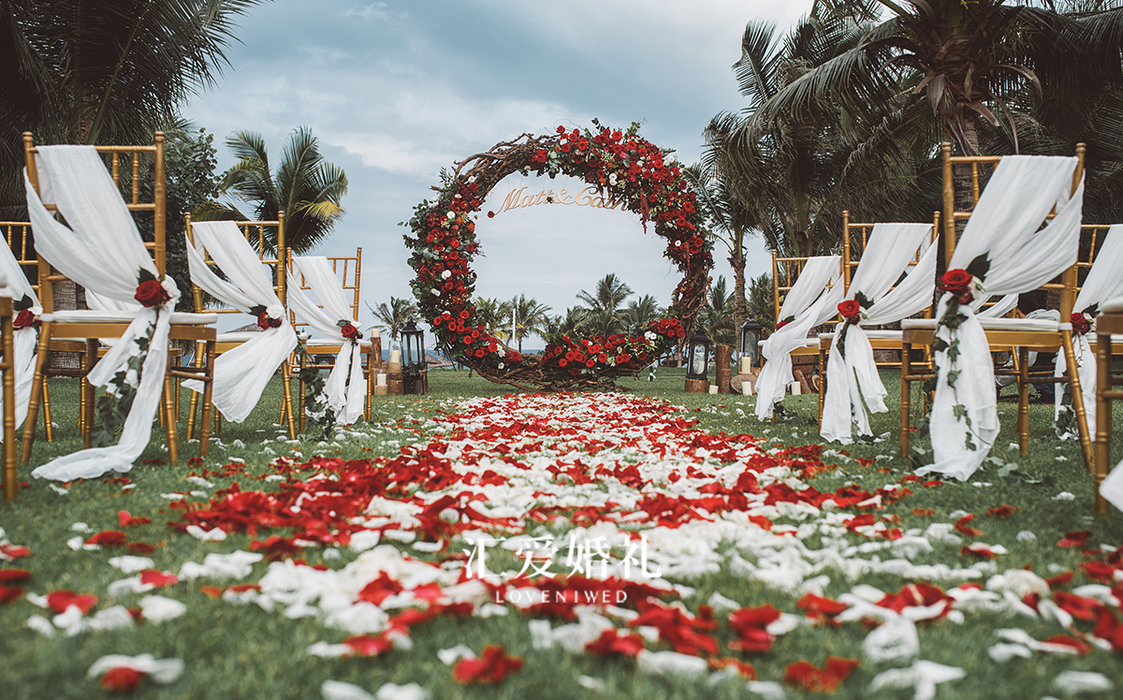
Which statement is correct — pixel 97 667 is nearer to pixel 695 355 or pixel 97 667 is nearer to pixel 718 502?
pixel 718 502

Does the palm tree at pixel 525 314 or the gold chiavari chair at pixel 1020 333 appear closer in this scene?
the gold chiavari chair at pixel 1020 333

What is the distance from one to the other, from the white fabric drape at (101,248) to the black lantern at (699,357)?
871 centimetres

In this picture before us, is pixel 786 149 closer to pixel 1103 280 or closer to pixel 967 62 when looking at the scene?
pixel 967 62

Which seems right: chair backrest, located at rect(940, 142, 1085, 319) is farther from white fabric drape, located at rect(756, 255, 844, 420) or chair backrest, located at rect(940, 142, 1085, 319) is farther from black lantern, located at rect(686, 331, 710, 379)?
black lantern, located at rect(686, 331, 710, 379)

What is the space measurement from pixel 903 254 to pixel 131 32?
940cm

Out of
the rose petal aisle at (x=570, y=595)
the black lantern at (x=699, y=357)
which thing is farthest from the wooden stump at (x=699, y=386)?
the rose petal aisle at (x=570, y=595)

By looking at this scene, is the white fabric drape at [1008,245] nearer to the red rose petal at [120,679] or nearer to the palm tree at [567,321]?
the red rose petal at [120,679]

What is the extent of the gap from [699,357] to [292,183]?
12430 millimetres

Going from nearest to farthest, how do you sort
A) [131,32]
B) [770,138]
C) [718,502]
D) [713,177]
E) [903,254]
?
[718,502]
[903,254]
[131,32]
[770,138]
[713,177]

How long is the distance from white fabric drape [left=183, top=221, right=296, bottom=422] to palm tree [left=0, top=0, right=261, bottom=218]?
5501 millimetres

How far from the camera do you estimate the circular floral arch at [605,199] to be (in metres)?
9.88

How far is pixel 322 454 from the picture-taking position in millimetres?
3779

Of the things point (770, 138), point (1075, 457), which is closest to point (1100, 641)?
point (1075, 457)

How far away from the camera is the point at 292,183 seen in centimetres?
1766
